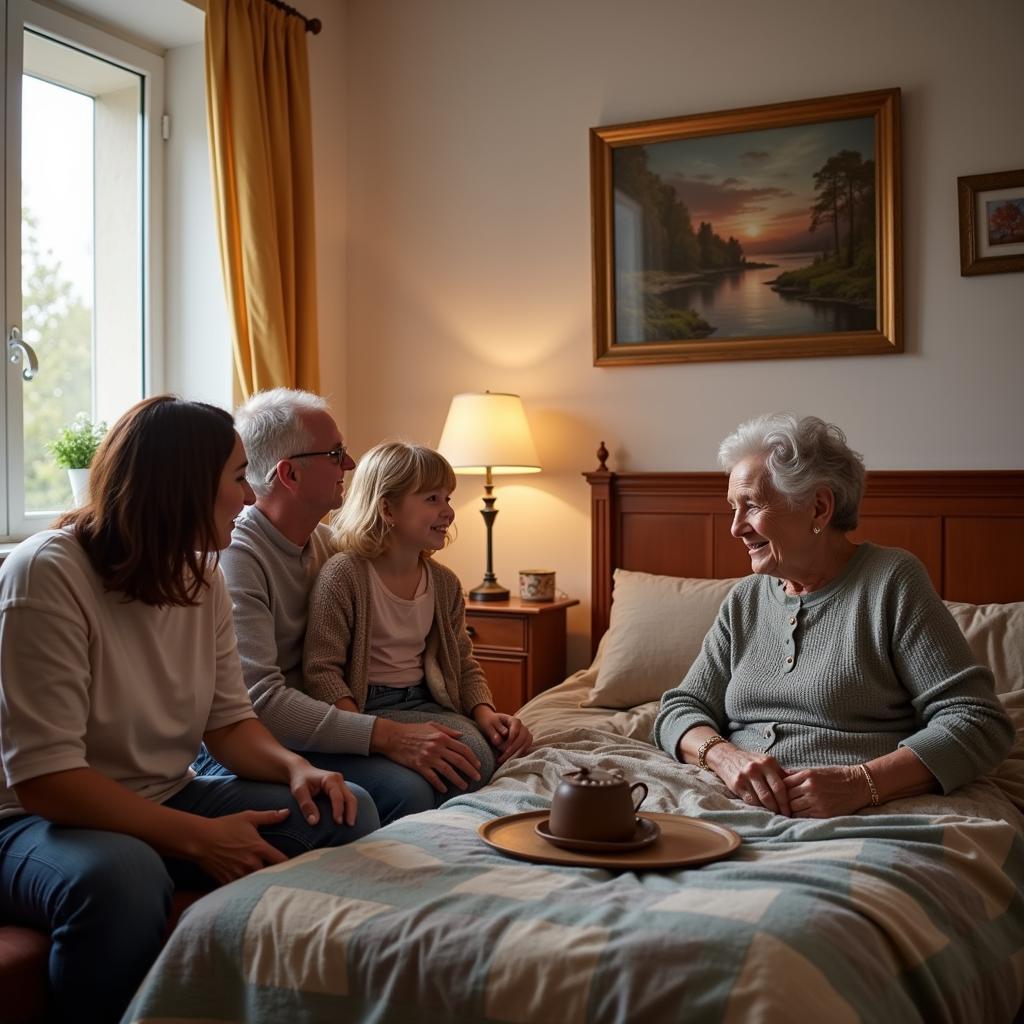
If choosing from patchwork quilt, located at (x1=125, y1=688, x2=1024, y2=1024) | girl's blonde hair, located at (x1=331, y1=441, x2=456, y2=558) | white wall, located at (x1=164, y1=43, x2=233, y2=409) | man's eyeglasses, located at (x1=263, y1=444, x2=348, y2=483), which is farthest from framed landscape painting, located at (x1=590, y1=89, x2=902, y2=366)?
patchwork quilt, located at (x1=125, y1=688, x2=1024, y2=1024)

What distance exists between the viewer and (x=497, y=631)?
3.64 m

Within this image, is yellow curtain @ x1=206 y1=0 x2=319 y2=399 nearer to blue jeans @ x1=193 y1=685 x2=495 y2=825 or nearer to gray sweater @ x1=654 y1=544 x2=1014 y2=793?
blue jeans @ x1=193 y1=685 x2=495 y2=825

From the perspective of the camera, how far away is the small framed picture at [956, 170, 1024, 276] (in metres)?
3.28

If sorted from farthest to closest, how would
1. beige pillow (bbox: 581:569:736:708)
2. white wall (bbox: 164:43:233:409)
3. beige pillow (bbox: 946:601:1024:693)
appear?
white wall (bbox: 164:43:233:409), beige pillow (bbox: 581:569:736:708), beige pillow (bbox: 946:601:1024:693)

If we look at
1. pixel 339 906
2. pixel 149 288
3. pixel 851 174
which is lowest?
pixel 339 906

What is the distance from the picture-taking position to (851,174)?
137 inches

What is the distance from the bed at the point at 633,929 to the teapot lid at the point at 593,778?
0.12 m

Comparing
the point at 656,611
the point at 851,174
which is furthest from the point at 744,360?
the point at 656,611

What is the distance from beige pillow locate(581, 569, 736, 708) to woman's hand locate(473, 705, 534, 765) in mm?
636

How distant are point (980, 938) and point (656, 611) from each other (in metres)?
1.63

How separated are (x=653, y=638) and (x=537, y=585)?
0.68 meters

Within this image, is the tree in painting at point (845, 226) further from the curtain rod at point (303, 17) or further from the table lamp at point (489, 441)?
the curtain rod at point (303, 17)

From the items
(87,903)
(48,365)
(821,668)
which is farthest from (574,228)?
(87,903)

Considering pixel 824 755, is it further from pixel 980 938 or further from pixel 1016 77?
pixel 1016 77
